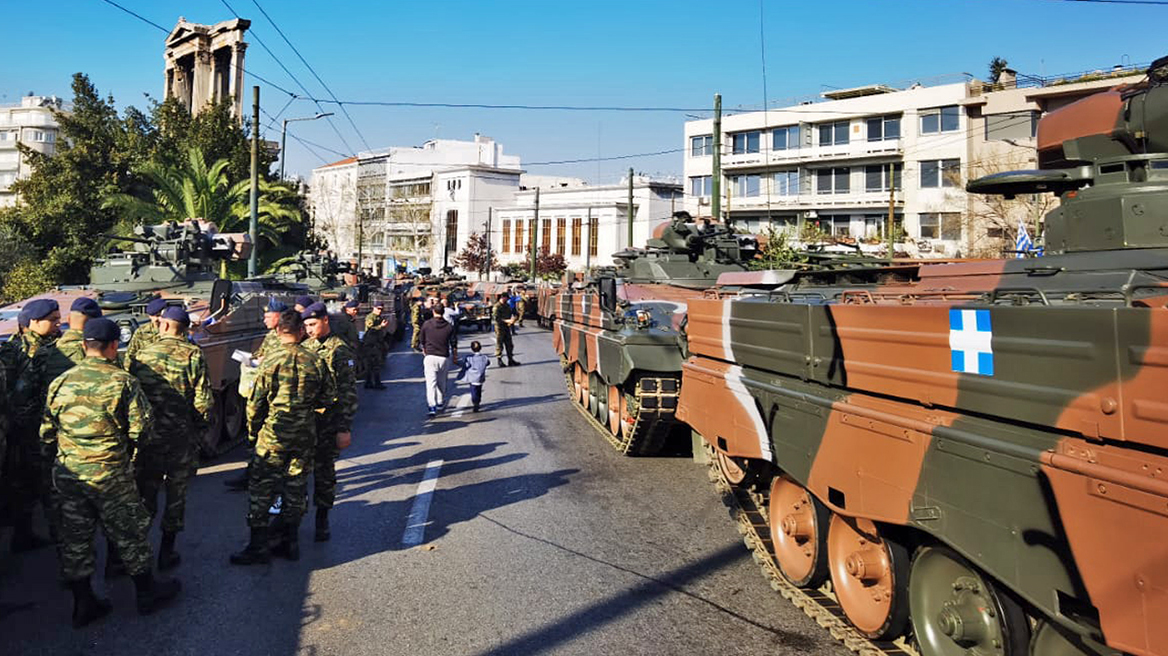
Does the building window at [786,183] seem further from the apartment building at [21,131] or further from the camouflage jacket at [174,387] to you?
the apartment building at [21,131]

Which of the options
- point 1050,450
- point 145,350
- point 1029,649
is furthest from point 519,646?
point 145,350

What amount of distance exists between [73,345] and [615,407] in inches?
222

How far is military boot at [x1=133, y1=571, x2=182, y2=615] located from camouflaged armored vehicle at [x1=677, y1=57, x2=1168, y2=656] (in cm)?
357

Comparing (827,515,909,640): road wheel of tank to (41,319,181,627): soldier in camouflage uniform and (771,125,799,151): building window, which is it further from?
(771,125,799,151): building window

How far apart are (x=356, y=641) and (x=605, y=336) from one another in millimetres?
5762

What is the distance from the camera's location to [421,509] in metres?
6.93

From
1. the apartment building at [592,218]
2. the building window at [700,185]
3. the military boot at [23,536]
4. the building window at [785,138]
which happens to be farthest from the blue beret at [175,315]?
the apartment building at [592,218]

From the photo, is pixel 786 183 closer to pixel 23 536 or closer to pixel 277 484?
pixel 277 484

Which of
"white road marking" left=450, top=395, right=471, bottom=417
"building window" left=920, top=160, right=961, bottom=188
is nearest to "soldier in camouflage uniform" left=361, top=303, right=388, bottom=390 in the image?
"white road marking" left=450, top=395, right=471, bottom=417

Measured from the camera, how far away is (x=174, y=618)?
4645 millimetres

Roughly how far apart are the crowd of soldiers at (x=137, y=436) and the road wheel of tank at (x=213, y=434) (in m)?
2.25

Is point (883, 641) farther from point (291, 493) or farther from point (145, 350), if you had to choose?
point (145, 350)

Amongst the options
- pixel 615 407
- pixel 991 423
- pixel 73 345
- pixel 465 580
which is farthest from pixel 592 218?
pixel 991 423

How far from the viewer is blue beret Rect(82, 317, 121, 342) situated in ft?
15.5
